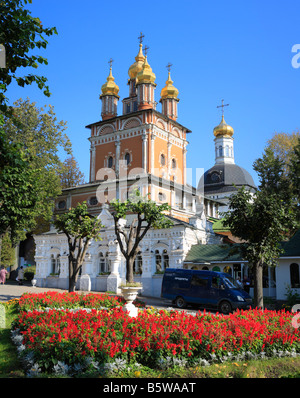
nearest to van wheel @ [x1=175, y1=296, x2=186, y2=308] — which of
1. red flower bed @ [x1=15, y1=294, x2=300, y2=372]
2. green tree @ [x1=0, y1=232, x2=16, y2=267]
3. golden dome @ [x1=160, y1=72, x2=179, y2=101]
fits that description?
red flower bed @ [x1=15, y1=294, x2=300, y2=372]

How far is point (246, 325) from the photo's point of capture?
30.5 feet

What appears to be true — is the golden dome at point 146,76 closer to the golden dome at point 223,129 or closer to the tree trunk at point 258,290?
the golden dome at point 223,129

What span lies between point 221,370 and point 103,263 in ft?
73.0

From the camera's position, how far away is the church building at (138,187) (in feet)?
Answer: 87.3

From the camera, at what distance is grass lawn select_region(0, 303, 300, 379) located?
23.5ft

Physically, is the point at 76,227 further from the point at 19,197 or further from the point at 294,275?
the point at 294,275

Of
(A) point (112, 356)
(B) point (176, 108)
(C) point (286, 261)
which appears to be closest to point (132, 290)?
(A) point (112, 356)

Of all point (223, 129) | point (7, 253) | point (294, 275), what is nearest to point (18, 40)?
point (294, 275)

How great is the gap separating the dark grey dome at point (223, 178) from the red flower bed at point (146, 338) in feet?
165

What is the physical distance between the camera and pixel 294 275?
20906mm

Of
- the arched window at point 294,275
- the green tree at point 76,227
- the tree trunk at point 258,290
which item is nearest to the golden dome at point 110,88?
the green tree at point 76,227

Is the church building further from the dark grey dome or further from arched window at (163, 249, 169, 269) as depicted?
the dark grey dome

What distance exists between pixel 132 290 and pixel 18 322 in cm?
414
